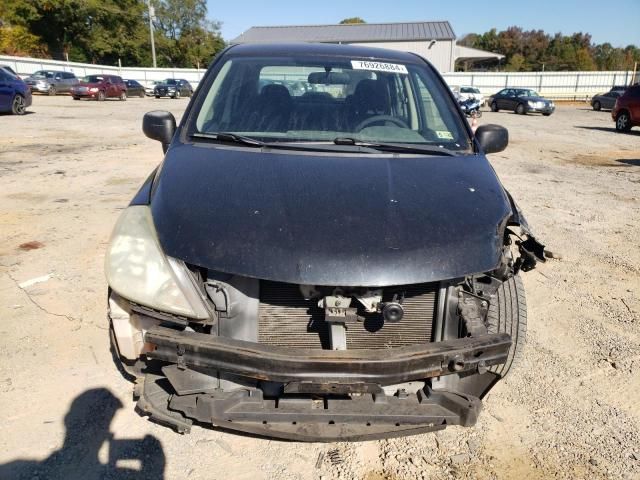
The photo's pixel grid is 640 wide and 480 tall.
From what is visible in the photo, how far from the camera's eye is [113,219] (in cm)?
565

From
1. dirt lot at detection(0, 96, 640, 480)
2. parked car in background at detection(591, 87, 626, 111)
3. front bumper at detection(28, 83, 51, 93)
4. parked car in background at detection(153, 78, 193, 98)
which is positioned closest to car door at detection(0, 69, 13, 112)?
Answer: dirt lot at detection(0, 96, 640, 480)

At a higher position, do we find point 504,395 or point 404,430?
point 404,430

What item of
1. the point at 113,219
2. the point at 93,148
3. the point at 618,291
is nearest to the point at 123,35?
the point at 93,148

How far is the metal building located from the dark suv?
43.1m

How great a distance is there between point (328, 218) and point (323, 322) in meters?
0.43

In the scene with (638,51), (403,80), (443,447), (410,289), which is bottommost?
(443,447)

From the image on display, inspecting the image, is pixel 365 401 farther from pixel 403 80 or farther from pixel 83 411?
pixel 403 80

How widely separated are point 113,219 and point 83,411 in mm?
3393

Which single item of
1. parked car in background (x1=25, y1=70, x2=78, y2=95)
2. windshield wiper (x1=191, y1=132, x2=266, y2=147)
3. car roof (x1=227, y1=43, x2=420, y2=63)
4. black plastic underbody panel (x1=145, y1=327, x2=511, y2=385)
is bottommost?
black plastic underbody panel (x1=145, y1=327, x2=511, y2=385)

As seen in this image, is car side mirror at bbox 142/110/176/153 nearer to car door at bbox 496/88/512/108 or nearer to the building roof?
car door at bbox 496/88/512/108

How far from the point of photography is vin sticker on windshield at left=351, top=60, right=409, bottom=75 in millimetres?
3406

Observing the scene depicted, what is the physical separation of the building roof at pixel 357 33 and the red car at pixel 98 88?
17.3m

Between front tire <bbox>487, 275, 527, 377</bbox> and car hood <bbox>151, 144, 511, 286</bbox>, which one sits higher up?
car hood <bbox>151, 144, 511, 286</bbox>

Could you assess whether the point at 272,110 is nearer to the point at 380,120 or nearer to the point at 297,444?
the point at 380,120
